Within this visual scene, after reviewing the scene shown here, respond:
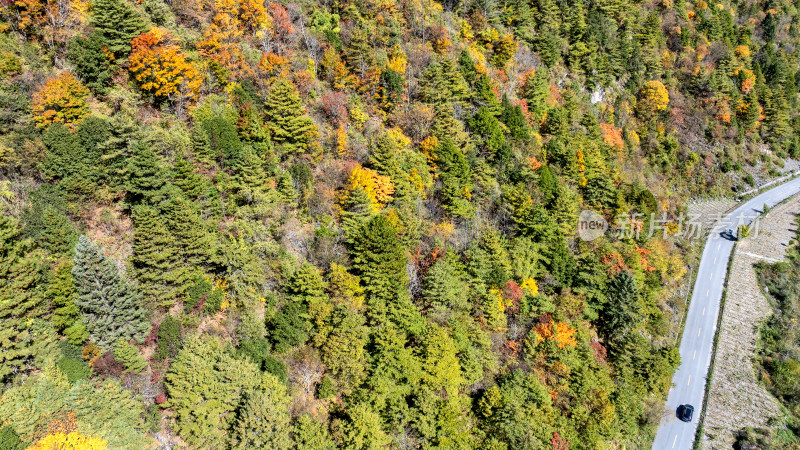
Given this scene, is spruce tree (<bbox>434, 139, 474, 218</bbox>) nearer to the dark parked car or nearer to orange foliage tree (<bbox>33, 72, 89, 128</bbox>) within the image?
the dark parked car

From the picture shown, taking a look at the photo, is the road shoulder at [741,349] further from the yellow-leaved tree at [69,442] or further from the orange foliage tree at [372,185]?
the yellow-leaved tree at [69,442]

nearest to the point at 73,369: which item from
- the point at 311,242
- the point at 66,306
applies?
the point at 66,306

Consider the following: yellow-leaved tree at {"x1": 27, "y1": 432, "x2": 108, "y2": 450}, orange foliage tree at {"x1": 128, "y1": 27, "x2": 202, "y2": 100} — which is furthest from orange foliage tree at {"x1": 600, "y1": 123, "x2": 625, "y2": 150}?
yellow-leaved tree at {"x1": 27, "y1": 432, "x2": 108, "y2": 450}

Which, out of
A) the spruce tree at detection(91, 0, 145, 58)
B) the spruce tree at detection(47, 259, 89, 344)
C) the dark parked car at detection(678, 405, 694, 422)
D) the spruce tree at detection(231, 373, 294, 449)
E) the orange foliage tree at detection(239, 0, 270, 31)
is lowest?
the spruce tree at detection(231, 373, 294, 449)

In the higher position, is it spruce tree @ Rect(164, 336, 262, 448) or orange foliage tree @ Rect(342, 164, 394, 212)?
orange foliage tree @ Rect(342, 164, 394, 212)

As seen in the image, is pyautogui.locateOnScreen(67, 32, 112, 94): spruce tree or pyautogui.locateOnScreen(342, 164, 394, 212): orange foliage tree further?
pyautogui.locateOnScreen(342, 164, 394, 212): orange foliage tree

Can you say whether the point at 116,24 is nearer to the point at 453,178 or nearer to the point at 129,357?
the point at 129,357

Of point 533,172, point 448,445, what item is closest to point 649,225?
point 533,172
